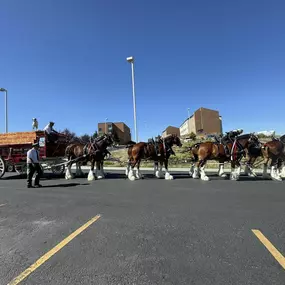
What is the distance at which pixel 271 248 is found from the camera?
3.40 meters

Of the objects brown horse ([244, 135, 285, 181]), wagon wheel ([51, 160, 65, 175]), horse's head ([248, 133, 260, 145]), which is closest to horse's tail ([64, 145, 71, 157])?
wagon wheel ([51, 160, 65, 175])

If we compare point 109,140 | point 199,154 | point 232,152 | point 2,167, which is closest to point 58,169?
point 2,167

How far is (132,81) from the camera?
19906mm

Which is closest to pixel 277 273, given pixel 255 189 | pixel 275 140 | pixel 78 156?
pixel 255 189

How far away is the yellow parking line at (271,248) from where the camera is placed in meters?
3.04

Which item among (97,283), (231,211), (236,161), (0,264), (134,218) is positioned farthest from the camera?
(236,161)

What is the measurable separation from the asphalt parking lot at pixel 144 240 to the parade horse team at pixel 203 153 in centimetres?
410

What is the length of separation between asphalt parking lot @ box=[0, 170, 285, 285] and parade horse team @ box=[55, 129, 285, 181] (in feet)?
13.4

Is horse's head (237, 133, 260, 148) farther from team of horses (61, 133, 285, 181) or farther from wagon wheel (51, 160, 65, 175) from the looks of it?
wagon wheel (51, 160, 65, 175)

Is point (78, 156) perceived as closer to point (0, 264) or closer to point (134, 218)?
point (134, 218)

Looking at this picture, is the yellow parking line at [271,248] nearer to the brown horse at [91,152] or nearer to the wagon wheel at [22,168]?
the brown horse at [91,152]

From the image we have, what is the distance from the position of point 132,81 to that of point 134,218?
1653cm

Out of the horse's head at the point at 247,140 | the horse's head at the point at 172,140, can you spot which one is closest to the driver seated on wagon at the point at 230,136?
the horse's head at the point at 247,140

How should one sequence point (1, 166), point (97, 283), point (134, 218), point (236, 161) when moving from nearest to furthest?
point (97, 283) < point (134, 218) < point (236, 161) < point (1, 166)
